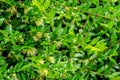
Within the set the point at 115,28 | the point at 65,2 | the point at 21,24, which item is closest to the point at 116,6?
the point at 115,28

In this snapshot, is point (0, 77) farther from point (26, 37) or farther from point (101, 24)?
point (101, 24)

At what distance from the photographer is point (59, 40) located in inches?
88.4

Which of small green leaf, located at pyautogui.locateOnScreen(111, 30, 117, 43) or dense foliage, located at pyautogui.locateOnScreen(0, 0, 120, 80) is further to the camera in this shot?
small green leaf, located at pyautogui.locateOnScreen(111, 30, 117, 43)

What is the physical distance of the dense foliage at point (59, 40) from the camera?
2133mm

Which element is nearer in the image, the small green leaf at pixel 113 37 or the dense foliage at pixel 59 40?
the dense foliage at pixel 59 40

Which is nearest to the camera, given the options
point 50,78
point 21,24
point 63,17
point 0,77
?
point 0,77

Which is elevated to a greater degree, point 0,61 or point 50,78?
point 0,61

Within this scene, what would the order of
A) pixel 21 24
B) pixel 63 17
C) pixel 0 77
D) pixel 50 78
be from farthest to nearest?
pixel 63 17 < pixel 21 24 < pixel 50 78 < pixel 0 77

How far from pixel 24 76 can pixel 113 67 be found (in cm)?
71

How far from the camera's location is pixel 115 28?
2521 millimetres

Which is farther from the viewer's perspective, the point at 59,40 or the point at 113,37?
the point at 113,37

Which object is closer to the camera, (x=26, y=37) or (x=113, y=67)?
(x=26, y=37)

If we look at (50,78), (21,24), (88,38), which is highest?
(21,24)

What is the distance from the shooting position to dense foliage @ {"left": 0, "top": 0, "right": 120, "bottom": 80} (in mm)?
2133
